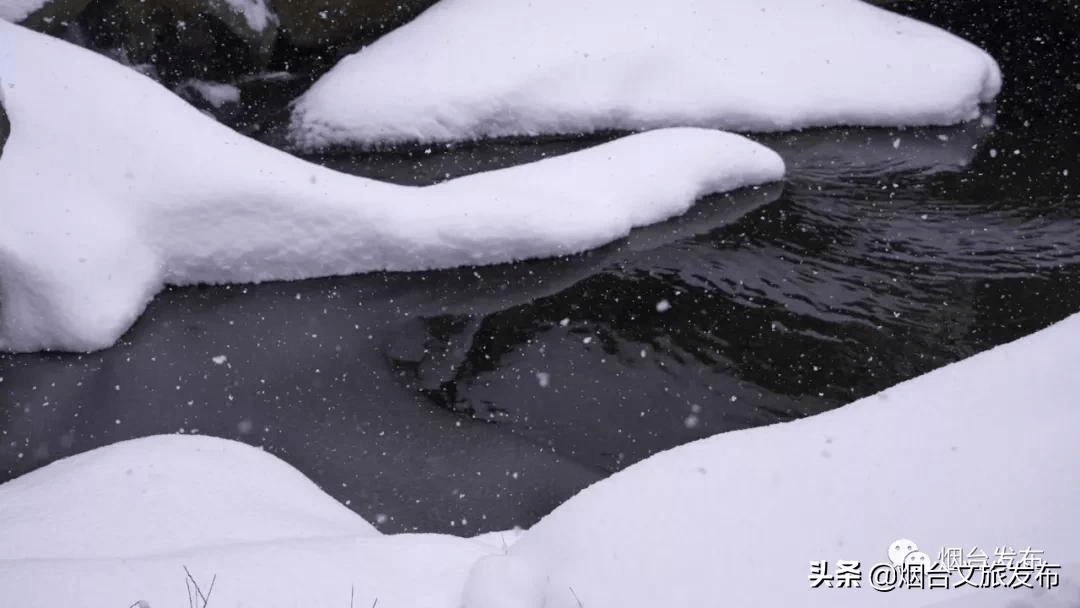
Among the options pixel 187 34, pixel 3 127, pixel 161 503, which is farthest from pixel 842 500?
pixel 187 34

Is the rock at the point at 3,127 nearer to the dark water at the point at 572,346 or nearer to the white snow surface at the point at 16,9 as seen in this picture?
the dark water at the point at 572,346

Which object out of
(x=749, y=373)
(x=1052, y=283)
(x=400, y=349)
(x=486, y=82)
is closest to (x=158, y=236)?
(x=400, y=349)

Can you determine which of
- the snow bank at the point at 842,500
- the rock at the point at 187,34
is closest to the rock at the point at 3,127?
the rock at the point at 187,34

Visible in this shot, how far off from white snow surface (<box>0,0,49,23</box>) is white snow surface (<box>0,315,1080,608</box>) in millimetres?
5361

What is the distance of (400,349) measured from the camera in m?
5.23

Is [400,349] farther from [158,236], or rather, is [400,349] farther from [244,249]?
[158,236]

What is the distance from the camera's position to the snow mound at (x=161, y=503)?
3107mm

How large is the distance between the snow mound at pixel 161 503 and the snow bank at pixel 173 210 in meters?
1.57

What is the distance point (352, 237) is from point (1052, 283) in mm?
4901

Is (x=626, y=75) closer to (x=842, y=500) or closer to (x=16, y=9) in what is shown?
(x=16, y=9)

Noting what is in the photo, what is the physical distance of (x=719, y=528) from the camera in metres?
2.69

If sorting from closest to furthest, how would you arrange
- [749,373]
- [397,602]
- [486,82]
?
[397,602] → [749,373] → [486,82]

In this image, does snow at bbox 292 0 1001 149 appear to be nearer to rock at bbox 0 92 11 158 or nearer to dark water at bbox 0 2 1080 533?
dark water at bbox 0 2 1080 533

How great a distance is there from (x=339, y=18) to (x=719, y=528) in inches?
299
